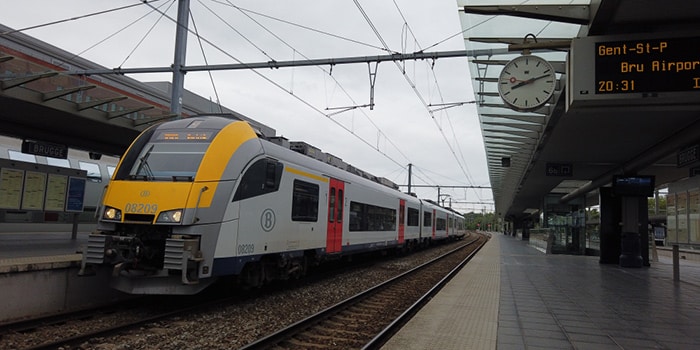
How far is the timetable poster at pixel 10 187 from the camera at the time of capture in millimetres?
9734

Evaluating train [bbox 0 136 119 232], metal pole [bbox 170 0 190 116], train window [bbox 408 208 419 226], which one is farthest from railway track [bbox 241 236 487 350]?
train window [bbox 408 208 419 226]

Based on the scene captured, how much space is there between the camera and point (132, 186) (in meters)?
7.25

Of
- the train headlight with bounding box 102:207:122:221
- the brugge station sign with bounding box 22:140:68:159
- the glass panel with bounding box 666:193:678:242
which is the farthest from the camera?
the glass panel with bounding box 666:193:678:242

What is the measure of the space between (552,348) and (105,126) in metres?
10.7

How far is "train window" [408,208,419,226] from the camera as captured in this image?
20.9 m

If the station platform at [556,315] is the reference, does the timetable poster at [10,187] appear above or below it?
above

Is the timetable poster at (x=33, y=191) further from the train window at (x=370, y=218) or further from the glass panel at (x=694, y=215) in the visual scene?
the glass panel at (x=694, y=215)

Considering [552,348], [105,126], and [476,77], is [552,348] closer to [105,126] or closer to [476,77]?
[476,77]

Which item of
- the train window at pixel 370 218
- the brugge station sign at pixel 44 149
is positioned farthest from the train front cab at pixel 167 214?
the brugge station sign at pixel 44 149

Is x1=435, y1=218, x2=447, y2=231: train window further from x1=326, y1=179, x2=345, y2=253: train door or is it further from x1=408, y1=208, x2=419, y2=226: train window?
x1=326, y1=179, x2=345, y2=253: train door

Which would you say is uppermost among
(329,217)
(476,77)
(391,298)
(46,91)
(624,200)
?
(476,77)

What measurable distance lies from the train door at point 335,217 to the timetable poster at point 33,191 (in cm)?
645

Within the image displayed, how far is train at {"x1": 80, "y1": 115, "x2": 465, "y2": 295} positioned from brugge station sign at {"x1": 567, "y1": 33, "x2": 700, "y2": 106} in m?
5.12

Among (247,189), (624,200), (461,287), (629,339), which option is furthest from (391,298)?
(624,200)
